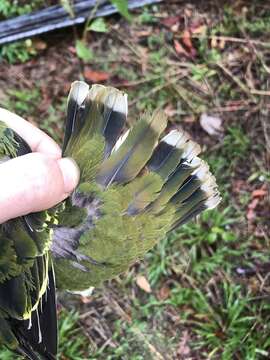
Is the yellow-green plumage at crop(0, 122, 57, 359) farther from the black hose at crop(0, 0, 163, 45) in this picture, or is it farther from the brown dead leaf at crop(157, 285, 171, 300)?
the black hose at crop(0, 0, 163, 45)

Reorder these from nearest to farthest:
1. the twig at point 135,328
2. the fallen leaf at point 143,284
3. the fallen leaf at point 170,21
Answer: the twig at point 135,328, the fallen leaf at point 143,284, the fallen leaf at point 170,21

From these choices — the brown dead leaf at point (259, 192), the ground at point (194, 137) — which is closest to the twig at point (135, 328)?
the ground at point (194, 137)

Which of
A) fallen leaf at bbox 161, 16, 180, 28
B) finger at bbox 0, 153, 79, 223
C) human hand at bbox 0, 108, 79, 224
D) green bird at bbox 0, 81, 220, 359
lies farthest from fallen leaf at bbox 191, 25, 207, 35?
finger at bbox 0, 153, 79, 223

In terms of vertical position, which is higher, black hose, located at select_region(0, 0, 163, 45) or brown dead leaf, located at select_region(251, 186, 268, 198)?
black hose, located at select_region(0, 0, 163, 45)

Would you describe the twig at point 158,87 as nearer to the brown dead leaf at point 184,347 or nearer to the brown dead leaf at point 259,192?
the brown dead leaf at point 259,192

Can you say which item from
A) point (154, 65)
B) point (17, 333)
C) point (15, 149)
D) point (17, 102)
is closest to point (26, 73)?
point (17, 102)

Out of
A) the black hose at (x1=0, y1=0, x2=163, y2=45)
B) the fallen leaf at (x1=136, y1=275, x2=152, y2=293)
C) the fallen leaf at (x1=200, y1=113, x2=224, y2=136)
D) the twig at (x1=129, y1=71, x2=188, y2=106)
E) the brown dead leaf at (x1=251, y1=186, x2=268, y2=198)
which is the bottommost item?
the fallen leaf at (x1=136, y1=275, x2=152, y2=293)
